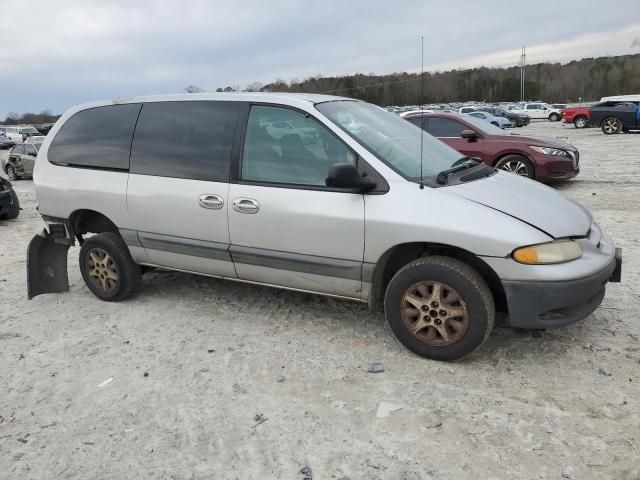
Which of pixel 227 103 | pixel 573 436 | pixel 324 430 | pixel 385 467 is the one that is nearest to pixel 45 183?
pixel 227 103

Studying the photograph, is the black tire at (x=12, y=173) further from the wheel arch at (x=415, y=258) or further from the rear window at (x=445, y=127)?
the wheel arch at (x=415, y=258)

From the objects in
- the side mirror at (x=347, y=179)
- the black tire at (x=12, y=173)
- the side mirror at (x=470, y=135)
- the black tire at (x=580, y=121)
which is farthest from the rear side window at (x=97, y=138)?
the black tire at (x=580, y=121)

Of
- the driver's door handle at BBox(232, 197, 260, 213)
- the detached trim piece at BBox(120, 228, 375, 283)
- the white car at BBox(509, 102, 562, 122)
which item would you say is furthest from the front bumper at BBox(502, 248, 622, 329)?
the white car at BBox(509, 102, 562, 122)

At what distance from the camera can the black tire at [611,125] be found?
81.8 feet

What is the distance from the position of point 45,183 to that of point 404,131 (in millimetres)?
3354

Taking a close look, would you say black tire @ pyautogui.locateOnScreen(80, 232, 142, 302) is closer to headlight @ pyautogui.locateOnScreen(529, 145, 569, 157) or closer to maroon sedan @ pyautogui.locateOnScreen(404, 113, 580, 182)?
maroon sedan @ pyautogui.locateOnScreen(404, 113, 580, 182)

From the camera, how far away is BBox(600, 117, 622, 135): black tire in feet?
81.8

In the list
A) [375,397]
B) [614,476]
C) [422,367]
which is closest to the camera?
[614,476]

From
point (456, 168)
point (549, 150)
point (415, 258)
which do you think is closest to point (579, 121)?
point (549, 150)

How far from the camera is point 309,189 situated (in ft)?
11.9

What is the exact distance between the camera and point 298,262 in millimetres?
3754

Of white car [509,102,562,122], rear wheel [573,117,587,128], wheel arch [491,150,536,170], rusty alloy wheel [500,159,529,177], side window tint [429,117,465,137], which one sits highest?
white car [509,102,562,122]

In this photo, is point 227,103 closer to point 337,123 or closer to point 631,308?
point 337,123

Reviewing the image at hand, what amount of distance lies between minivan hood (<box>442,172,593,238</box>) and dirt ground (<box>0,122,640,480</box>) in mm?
864
